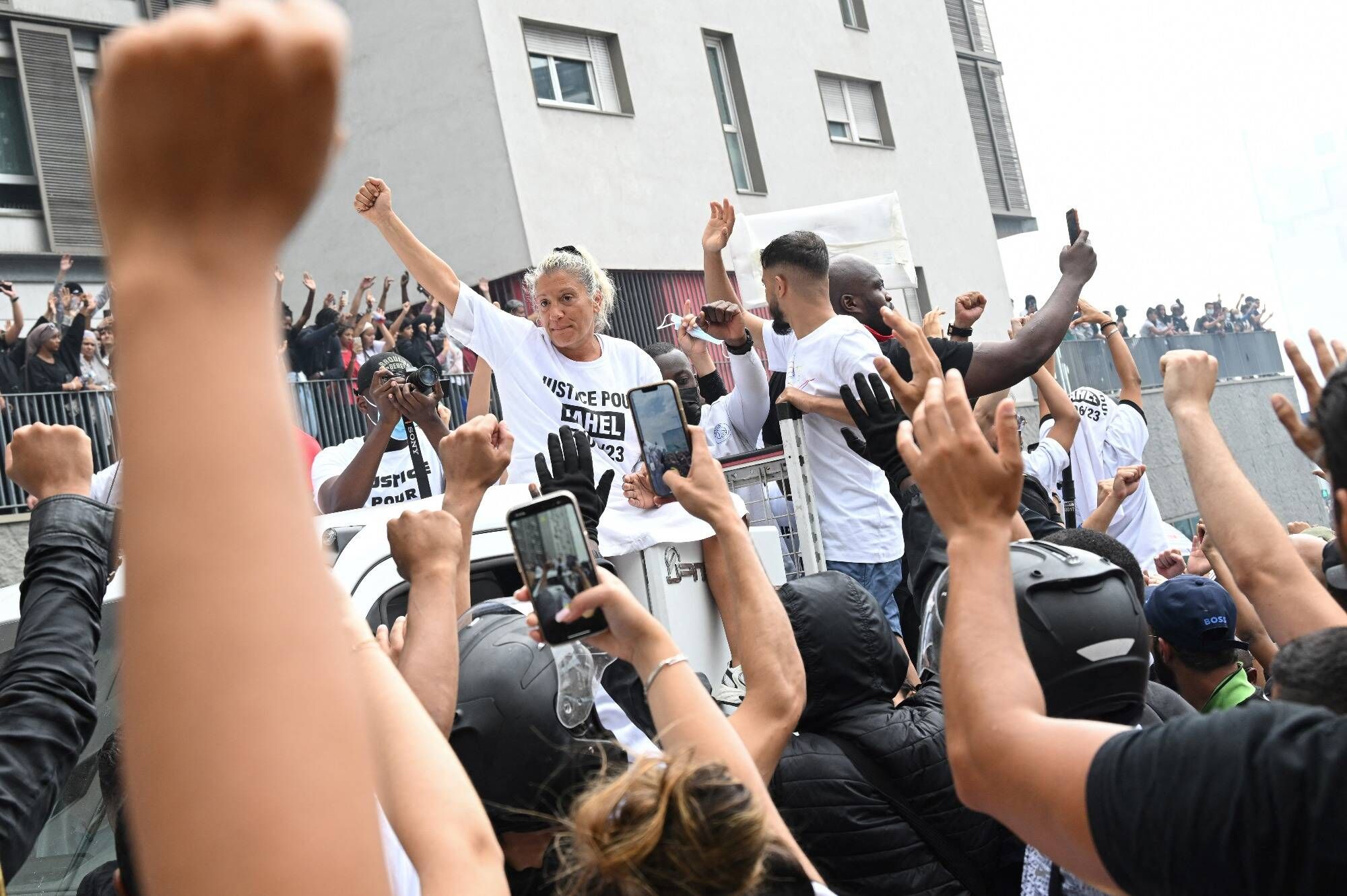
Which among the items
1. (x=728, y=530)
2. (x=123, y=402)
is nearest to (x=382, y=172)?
(x=728, y=530)

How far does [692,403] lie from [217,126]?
6342 mm

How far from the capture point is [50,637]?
6.93 feet

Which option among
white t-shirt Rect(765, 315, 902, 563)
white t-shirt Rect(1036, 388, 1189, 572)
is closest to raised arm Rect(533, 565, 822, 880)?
white t-shirt Rect(765, 315, 902, 563)

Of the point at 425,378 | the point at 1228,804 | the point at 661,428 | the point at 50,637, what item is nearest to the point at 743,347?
the point at 425,378

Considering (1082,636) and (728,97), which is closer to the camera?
(1082,636)

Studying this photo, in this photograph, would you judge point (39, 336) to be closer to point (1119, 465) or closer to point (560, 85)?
point (1119, 465)

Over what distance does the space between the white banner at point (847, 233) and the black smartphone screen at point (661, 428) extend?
4.58 m

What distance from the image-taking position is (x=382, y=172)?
18.0m

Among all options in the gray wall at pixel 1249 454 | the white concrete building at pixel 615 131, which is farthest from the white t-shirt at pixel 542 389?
the gray wall at pixel 1249 454

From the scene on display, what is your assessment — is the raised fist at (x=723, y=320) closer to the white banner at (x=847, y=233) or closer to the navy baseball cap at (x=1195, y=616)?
the white banner at (x=847, y=233)

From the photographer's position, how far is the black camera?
4.77 m

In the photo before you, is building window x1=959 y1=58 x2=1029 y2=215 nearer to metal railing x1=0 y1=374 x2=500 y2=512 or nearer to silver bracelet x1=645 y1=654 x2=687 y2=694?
metal railing x1=0 y1=374 x2=500 y2=512

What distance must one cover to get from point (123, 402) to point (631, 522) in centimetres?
390

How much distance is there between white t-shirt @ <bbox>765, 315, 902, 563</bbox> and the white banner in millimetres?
2574
